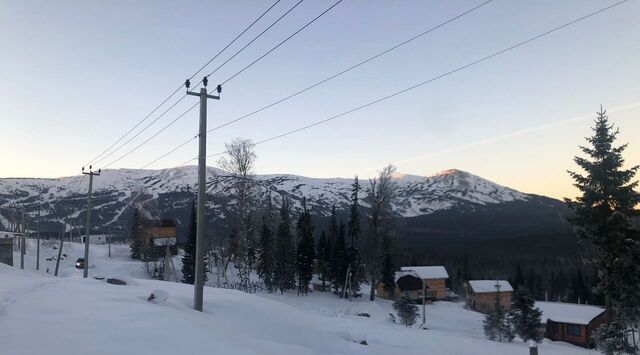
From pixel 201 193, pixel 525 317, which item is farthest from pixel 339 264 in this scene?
pixel 201 193

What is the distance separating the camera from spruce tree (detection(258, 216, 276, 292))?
62.1 m

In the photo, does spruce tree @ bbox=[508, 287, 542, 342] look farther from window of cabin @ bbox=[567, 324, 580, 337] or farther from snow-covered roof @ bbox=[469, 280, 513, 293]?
snow-covered roof @ bbox=[469, 280, 513, 293]

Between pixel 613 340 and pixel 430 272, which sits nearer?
pixel 613 340

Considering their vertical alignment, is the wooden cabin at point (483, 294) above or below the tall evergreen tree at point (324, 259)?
below

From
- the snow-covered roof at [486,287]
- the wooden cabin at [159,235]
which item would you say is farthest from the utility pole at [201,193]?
the snow-covered roof at [486,287]

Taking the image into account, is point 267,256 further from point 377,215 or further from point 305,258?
point 377,215

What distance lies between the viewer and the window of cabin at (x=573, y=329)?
58.8 metres

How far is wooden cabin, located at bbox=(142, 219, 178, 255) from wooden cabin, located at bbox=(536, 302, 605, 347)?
187 feet

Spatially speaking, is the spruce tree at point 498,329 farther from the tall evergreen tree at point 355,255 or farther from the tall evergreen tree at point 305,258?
the tall evergreen tree at point 305,258

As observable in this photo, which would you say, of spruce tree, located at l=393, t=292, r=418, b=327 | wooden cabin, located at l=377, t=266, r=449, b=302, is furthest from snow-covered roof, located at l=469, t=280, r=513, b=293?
spruce tree, located at l=393, t=292, r=418, b=327

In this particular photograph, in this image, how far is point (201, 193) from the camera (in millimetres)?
16281

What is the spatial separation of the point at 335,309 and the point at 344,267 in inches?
536

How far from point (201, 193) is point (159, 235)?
79019 mm

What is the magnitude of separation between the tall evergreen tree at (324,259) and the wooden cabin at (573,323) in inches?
1174
